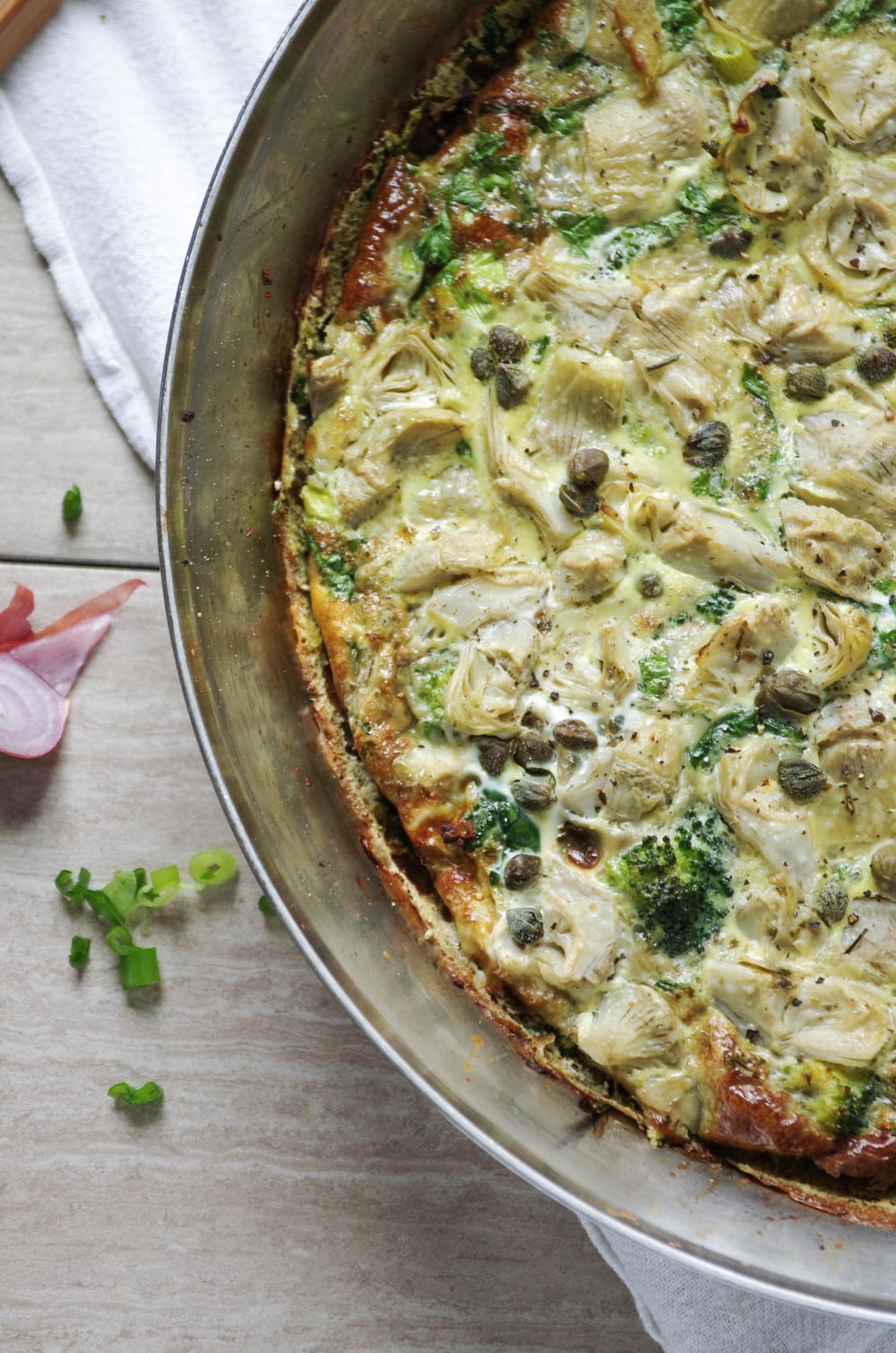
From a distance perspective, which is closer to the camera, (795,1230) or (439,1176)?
(795,1230)

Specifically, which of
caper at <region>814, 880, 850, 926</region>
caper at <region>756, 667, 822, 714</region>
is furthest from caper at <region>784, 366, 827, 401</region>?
caper at <region>814, 880, 850, 926</region>

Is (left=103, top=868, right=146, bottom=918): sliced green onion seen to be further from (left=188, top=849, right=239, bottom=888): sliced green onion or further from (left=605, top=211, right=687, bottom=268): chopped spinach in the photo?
(left=605, top=211, right=687, bottom=268): chopped spinach

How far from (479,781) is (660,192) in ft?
4.89

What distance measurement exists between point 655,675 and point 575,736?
0.24 metres

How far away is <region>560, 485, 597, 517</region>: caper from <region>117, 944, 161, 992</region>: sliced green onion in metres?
1.73

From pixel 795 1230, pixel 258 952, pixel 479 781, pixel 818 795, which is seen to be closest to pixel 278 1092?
pixel 258 952

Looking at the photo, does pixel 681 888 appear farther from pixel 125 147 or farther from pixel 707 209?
pixel 125 147

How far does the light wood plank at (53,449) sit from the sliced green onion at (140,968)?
114 cm

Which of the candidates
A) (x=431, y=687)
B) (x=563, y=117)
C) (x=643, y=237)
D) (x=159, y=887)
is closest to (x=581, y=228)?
(x=643, y=237)

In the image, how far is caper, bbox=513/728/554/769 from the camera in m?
2.67

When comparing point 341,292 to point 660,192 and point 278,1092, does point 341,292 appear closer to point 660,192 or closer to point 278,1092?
point 660,192

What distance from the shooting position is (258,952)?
3268mm

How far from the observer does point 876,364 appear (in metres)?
2.69

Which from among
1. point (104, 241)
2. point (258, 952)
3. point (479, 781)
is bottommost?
point (258, 952)
